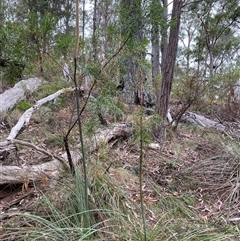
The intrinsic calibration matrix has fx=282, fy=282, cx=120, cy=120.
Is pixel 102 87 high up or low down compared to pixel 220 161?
up

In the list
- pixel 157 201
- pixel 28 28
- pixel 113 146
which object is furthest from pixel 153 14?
pixel 113 146

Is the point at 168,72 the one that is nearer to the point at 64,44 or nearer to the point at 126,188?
the point at 126,188

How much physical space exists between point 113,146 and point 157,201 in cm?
125

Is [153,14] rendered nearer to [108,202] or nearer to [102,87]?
[102,87]

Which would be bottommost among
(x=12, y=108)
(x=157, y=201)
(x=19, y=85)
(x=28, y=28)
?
(x=157, y=201)

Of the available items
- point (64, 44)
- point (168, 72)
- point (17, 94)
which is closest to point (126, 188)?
point (64, 44)

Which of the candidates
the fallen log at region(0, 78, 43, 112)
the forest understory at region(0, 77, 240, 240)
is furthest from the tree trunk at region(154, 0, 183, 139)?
the fallen log at region(0, 78, 43, 112)

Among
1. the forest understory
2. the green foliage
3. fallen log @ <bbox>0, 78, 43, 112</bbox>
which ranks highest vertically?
the green foliage

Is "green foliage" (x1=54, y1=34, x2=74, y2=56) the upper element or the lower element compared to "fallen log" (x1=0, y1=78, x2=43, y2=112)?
upper

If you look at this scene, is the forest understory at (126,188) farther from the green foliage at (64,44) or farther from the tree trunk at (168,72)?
the green foliage at (64,44)

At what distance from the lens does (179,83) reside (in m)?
4.99

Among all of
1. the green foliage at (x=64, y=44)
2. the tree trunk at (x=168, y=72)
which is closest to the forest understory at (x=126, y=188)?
the tree trunk at (x=168, y=72)

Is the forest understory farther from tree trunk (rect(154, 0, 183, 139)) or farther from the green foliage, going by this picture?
the green foliage

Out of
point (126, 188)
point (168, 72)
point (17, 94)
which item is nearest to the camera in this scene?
point (126, 188)
